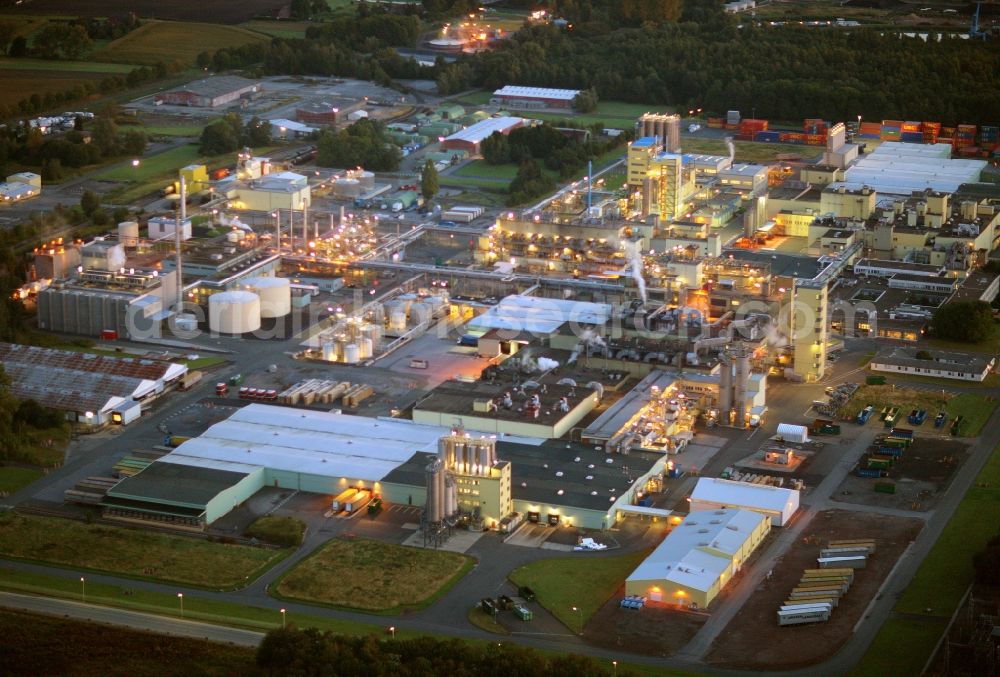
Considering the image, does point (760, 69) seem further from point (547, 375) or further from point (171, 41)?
point (547, 375)

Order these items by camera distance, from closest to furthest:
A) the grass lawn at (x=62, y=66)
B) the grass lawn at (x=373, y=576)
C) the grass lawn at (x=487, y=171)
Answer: the grass lawn at (x=373, y=576) < the grass lawn at (x=487, y=171) < the grass lawn at (x=62, y=66)

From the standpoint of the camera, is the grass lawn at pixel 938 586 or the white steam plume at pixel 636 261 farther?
the white steam plume at pixel 636 261

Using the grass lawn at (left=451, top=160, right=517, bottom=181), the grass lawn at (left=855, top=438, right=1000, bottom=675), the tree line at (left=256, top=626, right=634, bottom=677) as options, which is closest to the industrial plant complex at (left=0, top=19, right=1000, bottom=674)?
the grass lawn at (left=451, top=160, right=517, bottom=181)

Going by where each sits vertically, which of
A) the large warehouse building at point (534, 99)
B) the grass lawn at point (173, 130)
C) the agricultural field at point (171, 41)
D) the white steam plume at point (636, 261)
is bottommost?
the white steam plume at point (636, 261)

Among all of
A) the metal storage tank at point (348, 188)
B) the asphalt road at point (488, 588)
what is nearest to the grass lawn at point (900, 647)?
the asphalt road at point (488, 588)

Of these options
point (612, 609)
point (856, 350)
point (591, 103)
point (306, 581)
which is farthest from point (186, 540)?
point (591, 103)

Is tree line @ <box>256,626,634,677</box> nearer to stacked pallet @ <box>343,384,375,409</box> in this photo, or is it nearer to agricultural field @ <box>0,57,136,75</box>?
stacked pallet @ <box>343,384,375,409</box>

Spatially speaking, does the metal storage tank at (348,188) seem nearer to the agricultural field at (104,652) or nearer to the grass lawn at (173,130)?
the grass lawn at (173,130)
